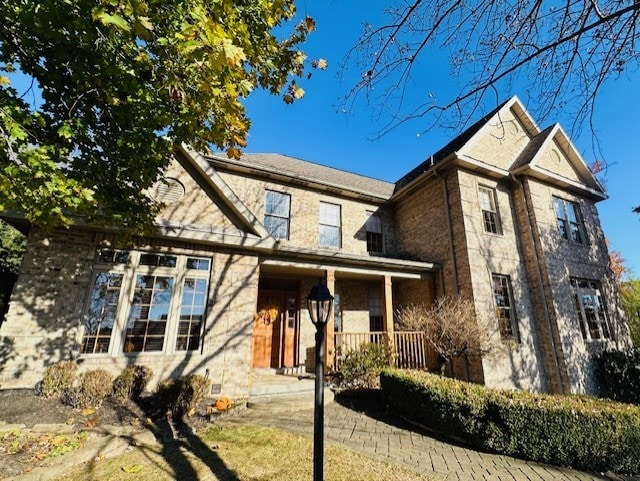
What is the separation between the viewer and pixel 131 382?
6.10m

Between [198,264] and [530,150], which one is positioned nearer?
[198,264]

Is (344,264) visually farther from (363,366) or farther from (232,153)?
(232,153)

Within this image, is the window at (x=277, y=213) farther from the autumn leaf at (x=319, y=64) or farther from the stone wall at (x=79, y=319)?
the autumn leaf at (x=319, y=64)

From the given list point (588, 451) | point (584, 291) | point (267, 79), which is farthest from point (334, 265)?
point (584, 291)

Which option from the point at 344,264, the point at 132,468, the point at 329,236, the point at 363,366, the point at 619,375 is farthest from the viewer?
the point at 329,236

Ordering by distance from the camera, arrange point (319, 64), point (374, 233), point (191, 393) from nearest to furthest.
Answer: point (319, 64), point (191, 393), point (374, 233)

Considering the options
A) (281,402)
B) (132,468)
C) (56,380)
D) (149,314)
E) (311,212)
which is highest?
(311,212)

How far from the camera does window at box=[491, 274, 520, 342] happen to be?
9734 mm

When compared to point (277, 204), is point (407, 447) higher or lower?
lower

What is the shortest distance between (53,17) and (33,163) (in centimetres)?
175

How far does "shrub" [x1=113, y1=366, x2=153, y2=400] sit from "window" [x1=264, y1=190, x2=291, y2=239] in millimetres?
6000

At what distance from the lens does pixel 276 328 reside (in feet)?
34.1

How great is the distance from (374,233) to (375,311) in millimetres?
3334

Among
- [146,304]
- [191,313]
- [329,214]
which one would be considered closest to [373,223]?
[329,214]
